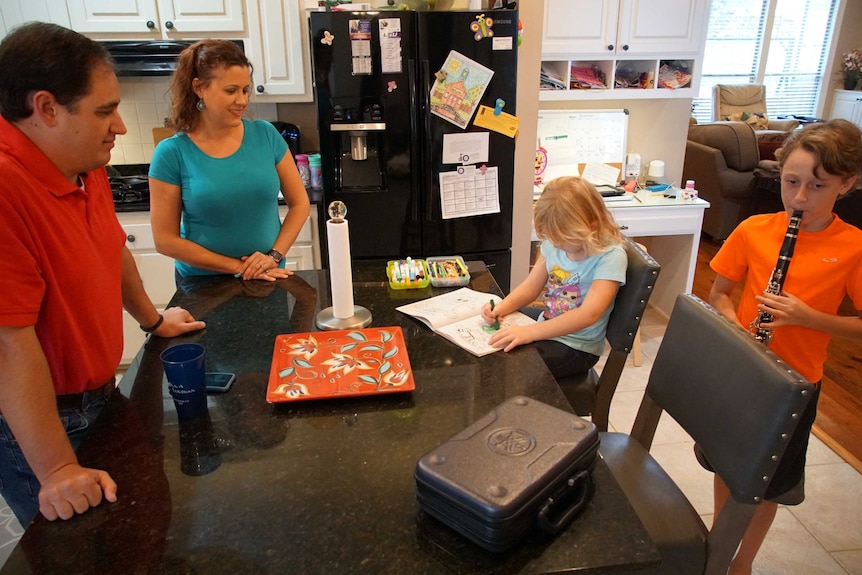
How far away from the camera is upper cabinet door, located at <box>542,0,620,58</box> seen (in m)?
3.14

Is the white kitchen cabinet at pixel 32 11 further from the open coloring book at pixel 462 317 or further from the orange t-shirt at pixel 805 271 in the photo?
the orange t-shirt at pixel 805 271

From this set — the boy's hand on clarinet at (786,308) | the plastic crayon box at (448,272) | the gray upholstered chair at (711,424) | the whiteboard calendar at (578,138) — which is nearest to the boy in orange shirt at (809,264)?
the boy's hand on clarinet at (786,308)

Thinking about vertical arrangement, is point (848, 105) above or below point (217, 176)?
below

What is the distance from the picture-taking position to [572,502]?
2.81 ft

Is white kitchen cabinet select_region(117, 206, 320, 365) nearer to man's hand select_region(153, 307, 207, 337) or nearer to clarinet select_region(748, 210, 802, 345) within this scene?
man's hand select_region(153, 307, 207, 337)

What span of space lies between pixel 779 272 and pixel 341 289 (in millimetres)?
1091

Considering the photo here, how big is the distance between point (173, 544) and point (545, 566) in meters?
0.50

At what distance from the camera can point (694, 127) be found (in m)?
5.72

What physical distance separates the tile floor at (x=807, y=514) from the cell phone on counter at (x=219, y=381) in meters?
1.31

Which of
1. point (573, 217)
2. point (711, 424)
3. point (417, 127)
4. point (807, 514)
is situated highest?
point (417, 127)

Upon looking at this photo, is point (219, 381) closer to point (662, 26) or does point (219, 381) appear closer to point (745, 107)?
point (662, 26)

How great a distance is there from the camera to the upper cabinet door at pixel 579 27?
10.3 feet

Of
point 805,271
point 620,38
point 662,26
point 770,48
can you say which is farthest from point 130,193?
point 770,48

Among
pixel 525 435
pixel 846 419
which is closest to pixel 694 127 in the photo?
pixel 846 419
